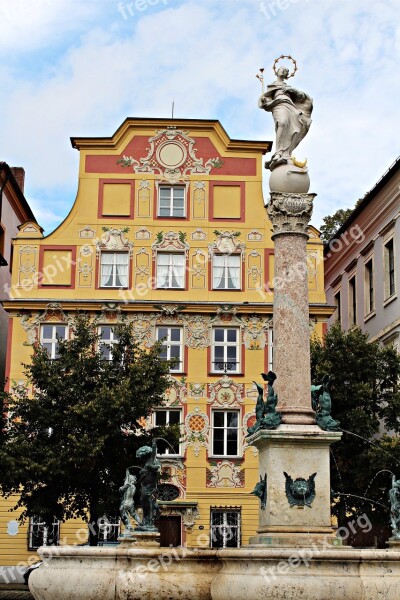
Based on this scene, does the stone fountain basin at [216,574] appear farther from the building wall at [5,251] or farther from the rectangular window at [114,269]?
the building wall at [5,251]

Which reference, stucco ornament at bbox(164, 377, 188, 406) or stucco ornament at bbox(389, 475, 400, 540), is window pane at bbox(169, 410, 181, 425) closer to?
stucco ornament at bbox(164, 377, 188, 406)

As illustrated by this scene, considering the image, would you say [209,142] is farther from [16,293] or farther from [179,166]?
[16,293]

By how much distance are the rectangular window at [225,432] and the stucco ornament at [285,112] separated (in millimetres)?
19549

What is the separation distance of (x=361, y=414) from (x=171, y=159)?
14.1 meters

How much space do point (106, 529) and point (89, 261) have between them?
9.82m

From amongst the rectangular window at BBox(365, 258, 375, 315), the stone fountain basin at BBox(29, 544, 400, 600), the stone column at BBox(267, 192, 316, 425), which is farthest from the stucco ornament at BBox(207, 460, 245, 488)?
the stone fountain basin at BBox(29, 544, 400, 600)

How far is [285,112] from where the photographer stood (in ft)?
53.2

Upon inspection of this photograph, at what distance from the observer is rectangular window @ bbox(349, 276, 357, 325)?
1612 inches

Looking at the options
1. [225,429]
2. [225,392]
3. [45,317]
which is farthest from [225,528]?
[45,317]

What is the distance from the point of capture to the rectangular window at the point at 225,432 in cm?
3441

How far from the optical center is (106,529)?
32625mm

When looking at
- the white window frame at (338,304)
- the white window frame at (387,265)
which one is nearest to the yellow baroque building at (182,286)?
the white window frame at (387,265)

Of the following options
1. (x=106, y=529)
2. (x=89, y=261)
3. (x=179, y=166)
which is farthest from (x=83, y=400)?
(x=179, y=166)

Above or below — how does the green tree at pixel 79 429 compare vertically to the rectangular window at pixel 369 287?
below
